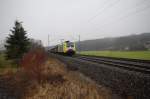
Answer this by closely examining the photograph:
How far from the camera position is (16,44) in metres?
34.8

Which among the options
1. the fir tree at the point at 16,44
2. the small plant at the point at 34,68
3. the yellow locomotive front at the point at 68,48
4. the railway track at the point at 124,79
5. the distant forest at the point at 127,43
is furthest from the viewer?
the distant forest at the point at 127,43

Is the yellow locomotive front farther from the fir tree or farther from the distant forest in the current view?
the distant forest

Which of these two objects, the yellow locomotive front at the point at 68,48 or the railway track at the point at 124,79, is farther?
the yellow locomotive front at the point at 68,48

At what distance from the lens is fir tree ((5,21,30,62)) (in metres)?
33.7

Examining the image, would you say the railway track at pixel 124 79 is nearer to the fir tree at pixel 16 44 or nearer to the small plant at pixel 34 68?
the small plant at pixel 34 68

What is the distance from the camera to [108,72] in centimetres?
1184


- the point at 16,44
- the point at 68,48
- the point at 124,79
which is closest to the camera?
the point at 124,79

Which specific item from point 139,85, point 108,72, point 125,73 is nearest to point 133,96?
point 139,85

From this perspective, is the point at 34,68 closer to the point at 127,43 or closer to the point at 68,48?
the point at 68,48

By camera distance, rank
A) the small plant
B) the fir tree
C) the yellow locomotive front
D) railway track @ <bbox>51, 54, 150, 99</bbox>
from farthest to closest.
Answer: the yellow locomotive front, the fir tree, the small plant, railway track @ <bbox>51, 54, 150, 99</bbox>

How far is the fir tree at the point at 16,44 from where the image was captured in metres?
33.7

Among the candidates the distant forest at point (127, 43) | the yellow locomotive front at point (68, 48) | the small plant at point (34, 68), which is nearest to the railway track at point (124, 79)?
the small plant at point (34, 68)

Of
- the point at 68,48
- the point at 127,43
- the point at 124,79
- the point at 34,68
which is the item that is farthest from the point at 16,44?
the point at 127,43

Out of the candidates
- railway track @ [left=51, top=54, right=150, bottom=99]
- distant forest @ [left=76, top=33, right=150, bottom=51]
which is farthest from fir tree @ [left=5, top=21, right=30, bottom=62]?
distant forest @ [left=76, top=33, right=150, bottom=51]
